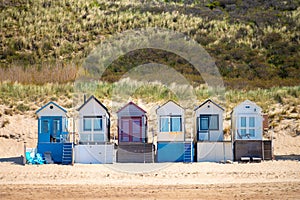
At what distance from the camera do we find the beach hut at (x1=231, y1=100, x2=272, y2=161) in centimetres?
3038

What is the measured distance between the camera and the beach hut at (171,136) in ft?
98.9

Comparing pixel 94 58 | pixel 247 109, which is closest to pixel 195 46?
pixel 94 58

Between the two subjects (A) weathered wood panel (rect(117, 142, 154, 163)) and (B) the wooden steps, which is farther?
(A) weathered wood panel (rect(117, 142, 154, 163))

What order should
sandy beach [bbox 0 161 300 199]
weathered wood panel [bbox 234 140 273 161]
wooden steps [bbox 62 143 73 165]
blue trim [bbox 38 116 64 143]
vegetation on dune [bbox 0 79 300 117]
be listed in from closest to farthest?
sandy beach [bbox 0 161 300 199]
wooden steps [bbox 62 143 73 165]
blue trim [bbox 38 116 64 143]
weathered wood panel [bbox 234 140 273 161]
vegetation on dune [bbox 0 79 300 117]

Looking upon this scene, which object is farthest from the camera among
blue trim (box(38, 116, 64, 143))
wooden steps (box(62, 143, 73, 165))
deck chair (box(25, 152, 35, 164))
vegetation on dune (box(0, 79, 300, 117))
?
vegetation on dune (box(0, 79, 300, 117))

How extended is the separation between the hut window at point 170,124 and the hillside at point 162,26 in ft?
50.7

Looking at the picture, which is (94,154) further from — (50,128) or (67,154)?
(50,128)

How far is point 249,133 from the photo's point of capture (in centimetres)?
3052

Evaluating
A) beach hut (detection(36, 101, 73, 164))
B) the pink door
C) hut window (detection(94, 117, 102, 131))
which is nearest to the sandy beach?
beach hut (detection(36, 101, 73, 164))

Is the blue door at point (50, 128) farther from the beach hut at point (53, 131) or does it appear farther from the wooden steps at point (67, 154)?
the wooden steps at point (67, 154)

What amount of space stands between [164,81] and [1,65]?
562 inches

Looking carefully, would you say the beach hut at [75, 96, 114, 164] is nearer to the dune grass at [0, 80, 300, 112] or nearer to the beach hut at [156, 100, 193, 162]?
the beach hut at [156, 100, 193, 162]

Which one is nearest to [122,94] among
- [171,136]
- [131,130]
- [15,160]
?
[131,130]

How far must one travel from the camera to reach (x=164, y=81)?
145 feet
